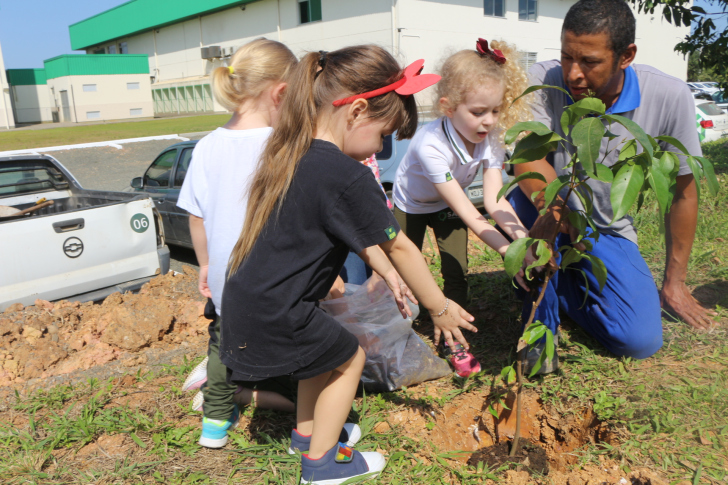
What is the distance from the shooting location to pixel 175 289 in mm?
4262

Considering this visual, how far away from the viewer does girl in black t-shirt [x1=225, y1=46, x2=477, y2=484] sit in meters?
1.76

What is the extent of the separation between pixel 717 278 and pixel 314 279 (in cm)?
330

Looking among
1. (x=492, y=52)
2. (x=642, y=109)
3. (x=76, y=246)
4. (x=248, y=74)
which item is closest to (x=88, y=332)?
(x=76, y=246)

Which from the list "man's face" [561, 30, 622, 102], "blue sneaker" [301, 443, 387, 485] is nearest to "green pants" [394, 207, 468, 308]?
"man's face" [561, 30, 622, 102]

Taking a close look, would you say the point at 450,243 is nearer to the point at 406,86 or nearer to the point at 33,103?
the point at 406,86

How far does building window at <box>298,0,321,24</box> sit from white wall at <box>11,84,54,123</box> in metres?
23.4

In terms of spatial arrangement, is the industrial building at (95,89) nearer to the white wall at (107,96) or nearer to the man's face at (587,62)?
the white wall at (107,96)

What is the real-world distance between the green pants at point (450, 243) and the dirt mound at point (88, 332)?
1690mm

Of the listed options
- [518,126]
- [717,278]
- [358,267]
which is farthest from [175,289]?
[717,278]

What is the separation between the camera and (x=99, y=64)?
36312 mm

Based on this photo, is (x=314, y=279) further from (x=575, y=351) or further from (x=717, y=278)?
(x=717, y=278)

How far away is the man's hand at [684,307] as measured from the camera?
10.1 ft

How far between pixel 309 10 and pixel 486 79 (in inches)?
1044

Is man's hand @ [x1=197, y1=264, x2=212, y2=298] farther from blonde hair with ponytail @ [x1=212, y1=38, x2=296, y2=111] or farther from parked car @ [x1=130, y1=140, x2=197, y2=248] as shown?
parked car @ [x1=130, y1=140, x2=197, y2=248]
